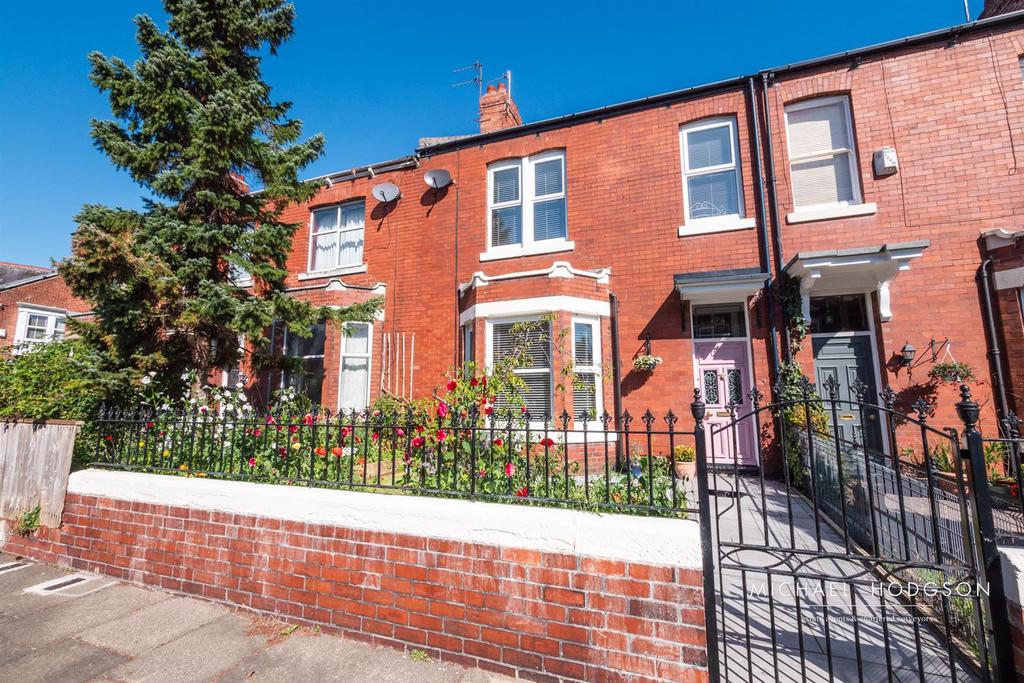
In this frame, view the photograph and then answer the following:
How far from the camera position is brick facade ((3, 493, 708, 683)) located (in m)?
2.56

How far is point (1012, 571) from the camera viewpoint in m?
2.19

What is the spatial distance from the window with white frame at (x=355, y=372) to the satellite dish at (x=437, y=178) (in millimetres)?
3497

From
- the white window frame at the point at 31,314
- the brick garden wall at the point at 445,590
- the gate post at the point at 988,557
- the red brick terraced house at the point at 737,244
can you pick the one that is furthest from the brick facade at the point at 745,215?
the white window frame at the point at 31,314

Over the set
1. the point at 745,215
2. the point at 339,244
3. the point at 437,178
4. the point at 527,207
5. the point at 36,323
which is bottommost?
the point at 36,323

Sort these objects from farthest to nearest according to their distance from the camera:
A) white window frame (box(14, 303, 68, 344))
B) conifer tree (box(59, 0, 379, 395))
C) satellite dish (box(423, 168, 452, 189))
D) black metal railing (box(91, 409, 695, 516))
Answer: white window frame (box(14, 303, 68, 344)), satellite dish (box(423, 168, 452, 189)), conifer tree (box(59, 0, 379, 395)), black metal railing (box(91, 409, 695, 516))

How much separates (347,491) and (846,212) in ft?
27.8

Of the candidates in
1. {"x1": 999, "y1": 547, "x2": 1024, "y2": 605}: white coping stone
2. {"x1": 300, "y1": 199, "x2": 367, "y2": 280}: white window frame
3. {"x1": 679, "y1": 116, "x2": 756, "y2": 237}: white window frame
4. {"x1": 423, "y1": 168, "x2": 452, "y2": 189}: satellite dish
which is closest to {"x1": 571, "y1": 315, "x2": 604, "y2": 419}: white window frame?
{"x1": 679, "y1": 116, "x2": 756, "y2": 237}: white window frame

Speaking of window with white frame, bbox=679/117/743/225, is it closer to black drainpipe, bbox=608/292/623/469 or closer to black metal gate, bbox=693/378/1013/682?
black drainpipe, bbox=608/292/623/469

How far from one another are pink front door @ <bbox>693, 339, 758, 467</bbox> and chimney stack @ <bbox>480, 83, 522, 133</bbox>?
708 centimetres

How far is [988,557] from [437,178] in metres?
9.94

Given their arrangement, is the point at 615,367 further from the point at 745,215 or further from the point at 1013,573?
the point at 1013,573

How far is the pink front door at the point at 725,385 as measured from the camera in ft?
24.9

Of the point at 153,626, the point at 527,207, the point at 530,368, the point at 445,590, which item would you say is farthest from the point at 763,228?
the point at 153,626

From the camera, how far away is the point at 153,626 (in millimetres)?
3373
